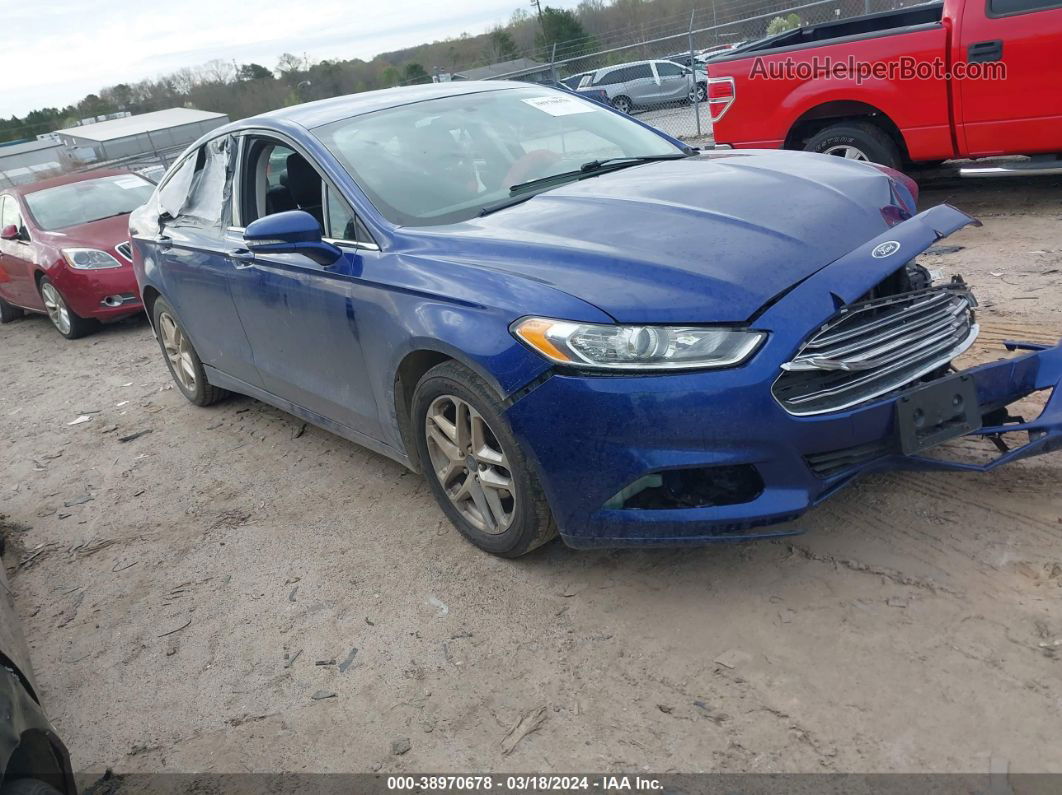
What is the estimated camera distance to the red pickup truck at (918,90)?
6.46 meters

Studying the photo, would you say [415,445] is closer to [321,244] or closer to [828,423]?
[321,244]

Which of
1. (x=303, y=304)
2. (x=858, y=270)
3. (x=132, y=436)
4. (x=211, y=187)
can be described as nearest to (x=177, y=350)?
(x=132, y=436)

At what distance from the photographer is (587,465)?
9.35 feet

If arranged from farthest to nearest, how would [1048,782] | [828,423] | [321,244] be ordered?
[321,244] < [828,423] < [1048,782]

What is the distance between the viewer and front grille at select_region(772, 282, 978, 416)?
107 inches

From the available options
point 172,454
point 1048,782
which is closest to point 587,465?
point 1048,782

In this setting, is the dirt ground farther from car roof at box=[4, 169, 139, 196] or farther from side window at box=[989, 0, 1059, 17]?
car roof at box=[4, 169, 139, 196]

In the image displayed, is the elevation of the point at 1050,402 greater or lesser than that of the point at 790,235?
lesser

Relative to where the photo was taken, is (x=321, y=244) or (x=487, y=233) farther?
(x=321, y=244)

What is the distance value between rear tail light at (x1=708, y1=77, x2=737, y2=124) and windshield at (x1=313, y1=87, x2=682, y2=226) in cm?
382

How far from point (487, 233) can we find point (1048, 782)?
7.75 ft

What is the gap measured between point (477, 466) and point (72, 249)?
7.50 metres

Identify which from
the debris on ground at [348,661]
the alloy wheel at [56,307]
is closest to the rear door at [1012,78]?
the debris on ground at [348,661]

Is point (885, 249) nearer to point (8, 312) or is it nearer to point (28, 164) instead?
point (8, 312)
